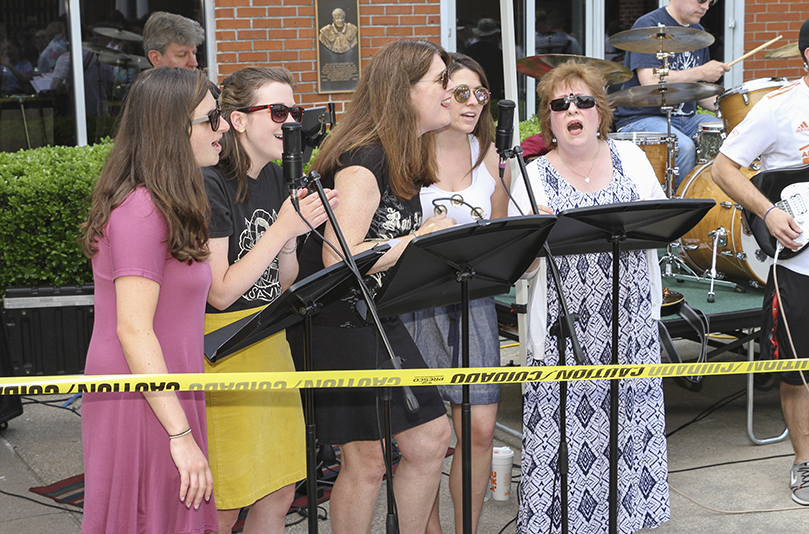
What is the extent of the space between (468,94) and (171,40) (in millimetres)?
3038

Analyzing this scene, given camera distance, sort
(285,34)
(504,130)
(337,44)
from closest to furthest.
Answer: (504,130)
(285,34)
(337,44)

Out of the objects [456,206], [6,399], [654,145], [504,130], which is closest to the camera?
[504,130]

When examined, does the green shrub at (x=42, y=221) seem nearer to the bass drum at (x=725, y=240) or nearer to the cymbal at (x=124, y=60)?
the cymbal at (x=124, y=60)

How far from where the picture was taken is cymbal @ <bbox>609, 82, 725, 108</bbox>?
219 inches

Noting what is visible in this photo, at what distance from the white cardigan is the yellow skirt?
42.8 inches

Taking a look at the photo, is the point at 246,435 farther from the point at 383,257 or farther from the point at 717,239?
the point at 717,239

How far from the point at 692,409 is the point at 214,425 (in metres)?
3.56

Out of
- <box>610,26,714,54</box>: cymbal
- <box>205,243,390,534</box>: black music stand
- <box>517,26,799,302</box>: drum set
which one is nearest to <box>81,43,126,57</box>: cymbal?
<box>517,26,799,302</box>: drum set

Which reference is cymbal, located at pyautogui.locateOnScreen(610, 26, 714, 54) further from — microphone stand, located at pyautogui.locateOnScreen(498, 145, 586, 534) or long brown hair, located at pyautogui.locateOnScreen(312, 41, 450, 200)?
microphone stand, located at pyautogui.locateOnScreen(498, 145, 586, 534)

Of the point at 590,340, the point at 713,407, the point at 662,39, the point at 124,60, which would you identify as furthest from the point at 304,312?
the point at 124,60

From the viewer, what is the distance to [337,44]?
24.2 feet

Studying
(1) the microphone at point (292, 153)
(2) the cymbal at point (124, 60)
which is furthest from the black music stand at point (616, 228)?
(2) the cymbal at point (124, 60)

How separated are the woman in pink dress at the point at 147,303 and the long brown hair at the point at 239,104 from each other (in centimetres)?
37

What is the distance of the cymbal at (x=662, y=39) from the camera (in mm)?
5625
